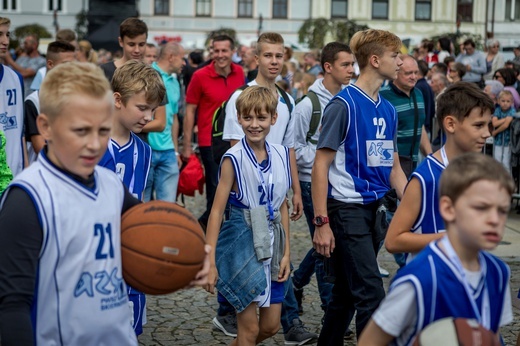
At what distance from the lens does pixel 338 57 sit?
7344mm

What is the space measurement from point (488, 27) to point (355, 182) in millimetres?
64924

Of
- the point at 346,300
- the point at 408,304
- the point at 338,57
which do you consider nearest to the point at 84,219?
the point at 408,304

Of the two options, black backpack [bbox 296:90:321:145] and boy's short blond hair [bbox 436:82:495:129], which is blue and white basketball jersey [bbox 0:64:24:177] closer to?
black backpack [bbox 296:90:321:145]

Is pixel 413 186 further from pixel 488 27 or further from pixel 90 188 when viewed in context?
pixel 488 27

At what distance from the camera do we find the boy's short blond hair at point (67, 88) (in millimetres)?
3240

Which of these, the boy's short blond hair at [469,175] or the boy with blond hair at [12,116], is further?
the boy with blond hair at [12,116]

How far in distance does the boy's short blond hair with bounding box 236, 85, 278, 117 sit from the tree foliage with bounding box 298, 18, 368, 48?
44.6m

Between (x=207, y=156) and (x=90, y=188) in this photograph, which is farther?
(x=207, y=156)

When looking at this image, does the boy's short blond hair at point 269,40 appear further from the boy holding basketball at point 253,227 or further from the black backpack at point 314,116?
the boy holding basketball at point 253,227

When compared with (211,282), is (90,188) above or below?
above

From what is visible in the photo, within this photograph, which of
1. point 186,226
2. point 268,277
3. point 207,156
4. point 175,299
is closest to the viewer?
point 186,226

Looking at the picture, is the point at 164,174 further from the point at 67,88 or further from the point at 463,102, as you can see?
the point at 67,88

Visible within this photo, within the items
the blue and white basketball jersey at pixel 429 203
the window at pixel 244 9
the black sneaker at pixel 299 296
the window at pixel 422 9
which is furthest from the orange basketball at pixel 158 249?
the window at pixel 422 9

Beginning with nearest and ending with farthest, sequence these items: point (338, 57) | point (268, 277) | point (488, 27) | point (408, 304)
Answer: point (408, 304), point (268, 277), point (338, 57), point (488, 27)
